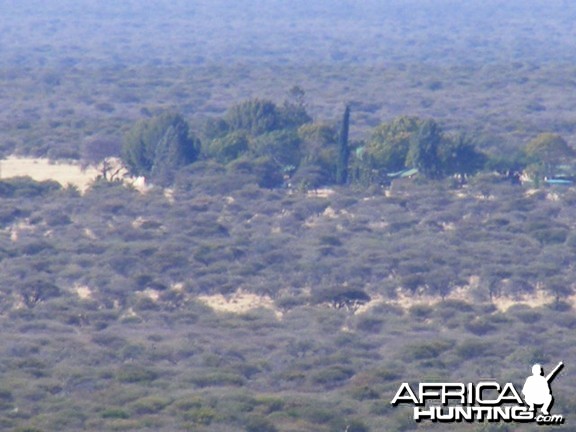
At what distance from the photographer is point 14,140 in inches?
1793

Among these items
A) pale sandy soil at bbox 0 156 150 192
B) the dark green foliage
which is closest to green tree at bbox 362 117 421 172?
pale sandy soil at bbox 0 156 150 192

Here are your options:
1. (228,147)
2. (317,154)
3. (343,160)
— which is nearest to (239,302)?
(343,160)

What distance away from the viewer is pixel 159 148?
3725cm

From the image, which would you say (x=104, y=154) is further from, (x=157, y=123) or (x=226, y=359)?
(x=226, y=359)

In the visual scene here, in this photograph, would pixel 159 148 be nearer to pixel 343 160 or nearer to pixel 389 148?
pixel 343 160

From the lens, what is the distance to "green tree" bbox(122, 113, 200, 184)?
36969 millimetres

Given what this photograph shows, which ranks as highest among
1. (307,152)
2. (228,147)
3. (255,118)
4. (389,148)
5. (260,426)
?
(260,426)

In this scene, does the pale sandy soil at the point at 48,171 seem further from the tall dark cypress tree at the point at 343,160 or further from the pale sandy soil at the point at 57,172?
the tall dark cypress tree at the point at 343,160

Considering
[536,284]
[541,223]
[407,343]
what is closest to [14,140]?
[541,223]

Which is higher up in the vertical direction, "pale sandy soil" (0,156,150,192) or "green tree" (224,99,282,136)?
"green tree" (224,99,282,136)

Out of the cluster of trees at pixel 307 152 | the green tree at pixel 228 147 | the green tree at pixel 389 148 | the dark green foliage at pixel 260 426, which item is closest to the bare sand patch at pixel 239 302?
the dark green foliage at pixel 260 426

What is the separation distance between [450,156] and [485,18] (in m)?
107

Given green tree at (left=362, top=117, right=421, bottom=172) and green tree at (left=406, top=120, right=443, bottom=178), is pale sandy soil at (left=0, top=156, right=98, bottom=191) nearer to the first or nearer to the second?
green tree at (left=362, top=117, right=421, bottom=172)

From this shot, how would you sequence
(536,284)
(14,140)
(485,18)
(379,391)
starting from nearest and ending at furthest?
(379,391), (536,284), (14,140), (485,18)
